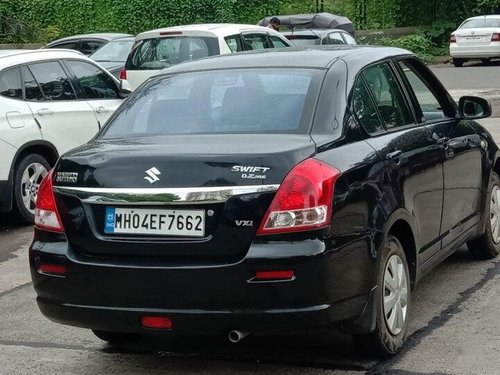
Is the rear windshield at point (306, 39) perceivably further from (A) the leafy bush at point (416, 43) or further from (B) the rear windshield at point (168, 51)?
(A) the leafy bush at point (416, 43)

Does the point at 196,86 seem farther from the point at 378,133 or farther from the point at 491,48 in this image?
the point at 491,48

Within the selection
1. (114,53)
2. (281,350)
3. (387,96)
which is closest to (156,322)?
(281,350)

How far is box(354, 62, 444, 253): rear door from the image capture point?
587 centimetres

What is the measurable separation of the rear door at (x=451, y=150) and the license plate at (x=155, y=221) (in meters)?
2.12

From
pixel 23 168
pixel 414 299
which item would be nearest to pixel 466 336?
pixel 414 299

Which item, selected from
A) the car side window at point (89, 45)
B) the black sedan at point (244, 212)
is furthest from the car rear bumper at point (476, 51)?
the black sedan at point (244, 212)

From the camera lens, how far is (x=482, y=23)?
3362 centimetres

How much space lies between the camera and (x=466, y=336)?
A: 6.00 metres

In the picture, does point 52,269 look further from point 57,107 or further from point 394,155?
point 57,107

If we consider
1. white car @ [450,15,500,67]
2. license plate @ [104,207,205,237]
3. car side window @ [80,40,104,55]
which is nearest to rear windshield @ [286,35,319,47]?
car side window @ [80,40,104,55]

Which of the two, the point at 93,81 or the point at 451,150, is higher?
the point at 451,150

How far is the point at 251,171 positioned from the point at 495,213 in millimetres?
3309

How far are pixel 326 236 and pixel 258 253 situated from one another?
32 cm

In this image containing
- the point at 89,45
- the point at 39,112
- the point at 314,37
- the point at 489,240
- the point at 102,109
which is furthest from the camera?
the point at 89,45
